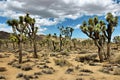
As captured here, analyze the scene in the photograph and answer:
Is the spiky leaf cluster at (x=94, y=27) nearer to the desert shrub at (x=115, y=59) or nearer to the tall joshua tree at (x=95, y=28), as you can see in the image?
the tall joshua tree at (x=95, y=28)

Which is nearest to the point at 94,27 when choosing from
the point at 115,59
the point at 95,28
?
the point at 95,28

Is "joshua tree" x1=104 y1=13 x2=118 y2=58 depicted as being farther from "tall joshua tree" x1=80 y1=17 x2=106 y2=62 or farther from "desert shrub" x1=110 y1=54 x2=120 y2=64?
"desert shrub" x1=110 y1=54 x2=120 y2=64

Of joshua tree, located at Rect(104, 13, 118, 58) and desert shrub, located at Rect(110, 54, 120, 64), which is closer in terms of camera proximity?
desert shrub, located at Rect(110, 54, 120, 64)

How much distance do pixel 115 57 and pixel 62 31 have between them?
33.9m

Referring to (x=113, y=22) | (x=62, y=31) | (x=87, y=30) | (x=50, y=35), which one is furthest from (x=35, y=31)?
(x=50, y=35)

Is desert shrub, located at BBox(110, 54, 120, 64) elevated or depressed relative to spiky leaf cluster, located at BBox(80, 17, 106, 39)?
depressed

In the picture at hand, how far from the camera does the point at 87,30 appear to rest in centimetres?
2716

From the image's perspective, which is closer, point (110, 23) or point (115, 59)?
point (115, 59)

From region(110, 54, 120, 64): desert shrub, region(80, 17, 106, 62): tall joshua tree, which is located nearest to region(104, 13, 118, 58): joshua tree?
region(80, 17, 106, 62): tall joshua tree

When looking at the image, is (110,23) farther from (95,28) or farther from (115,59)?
(115,59)

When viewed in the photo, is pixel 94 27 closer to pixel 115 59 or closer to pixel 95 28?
pixel 95 28

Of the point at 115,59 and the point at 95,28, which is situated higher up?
the point at 95,28

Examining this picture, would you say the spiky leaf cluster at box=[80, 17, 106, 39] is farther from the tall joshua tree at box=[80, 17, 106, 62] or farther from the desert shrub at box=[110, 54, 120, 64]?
the desert shrub at box=[110, 54, 120, 64]

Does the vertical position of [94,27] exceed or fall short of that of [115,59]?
it exceeds it
